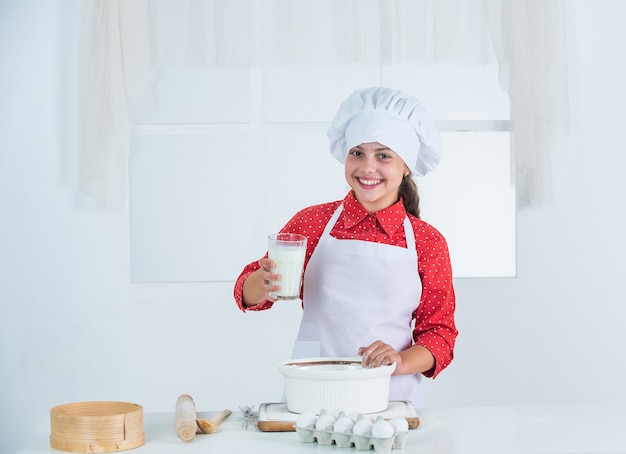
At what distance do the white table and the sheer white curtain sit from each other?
2.14 m

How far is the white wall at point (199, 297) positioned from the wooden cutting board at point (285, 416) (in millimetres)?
2082

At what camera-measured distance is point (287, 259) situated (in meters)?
2.22

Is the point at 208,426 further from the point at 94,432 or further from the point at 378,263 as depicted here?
the point at 378,263

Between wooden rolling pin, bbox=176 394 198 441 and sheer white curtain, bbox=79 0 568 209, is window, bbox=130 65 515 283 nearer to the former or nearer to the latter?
sheer white curtain, bbox=79 0 568 209

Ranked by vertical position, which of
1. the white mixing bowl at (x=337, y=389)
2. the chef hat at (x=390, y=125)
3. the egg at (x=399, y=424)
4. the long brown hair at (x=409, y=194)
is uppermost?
the chef hat at (x=390, y=125)

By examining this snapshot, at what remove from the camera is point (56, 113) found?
13.4ft

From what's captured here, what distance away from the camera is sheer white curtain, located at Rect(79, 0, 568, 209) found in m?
4.08

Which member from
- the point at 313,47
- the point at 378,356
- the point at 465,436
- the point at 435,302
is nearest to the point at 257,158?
the point at 313,47

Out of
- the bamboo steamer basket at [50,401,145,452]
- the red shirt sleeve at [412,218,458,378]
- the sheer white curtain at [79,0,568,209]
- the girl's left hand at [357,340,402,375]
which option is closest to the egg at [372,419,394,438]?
the girl's left hand at [357,340,402,375]

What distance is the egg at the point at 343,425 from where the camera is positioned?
1.83 metres

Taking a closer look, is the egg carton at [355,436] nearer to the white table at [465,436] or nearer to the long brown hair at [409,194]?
the white table at [465,436]

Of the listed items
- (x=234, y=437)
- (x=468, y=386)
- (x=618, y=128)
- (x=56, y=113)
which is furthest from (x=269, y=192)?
(x=234, y=437)

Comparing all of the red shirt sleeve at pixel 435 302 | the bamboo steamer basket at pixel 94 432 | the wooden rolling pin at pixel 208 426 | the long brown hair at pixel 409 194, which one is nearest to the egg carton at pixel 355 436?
the wooden rolling pin at pixel 208 426

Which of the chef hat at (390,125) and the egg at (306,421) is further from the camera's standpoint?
the chef hat at (390,125)
